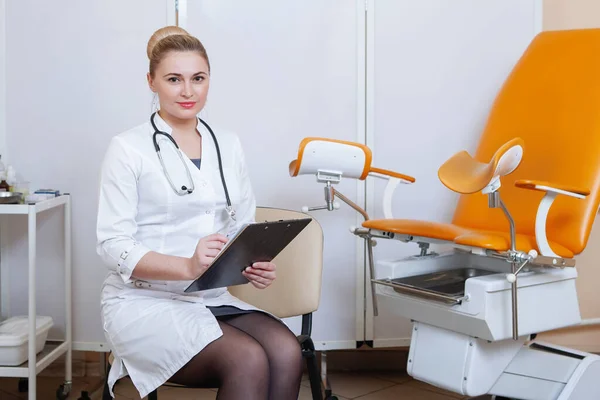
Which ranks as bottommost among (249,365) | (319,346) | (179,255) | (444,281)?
(319,346)

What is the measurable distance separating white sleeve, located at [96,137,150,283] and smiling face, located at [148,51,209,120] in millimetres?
156

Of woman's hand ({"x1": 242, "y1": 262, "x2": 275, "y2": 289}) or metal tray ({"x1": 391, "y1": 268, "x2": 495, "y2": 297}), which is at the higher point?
woman's hand ({"x1": 242, "y1": 262, "x2": 275, "y2": 289})

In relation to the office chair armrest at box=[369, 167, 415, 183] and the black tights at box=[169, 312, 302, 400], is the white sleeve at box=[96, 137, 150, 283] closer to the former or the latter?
the black tights at box=[169, 312, 302, 400]

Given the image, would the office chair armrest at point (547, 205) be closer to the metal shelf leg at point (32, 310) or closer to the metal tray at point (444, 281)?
the metal tray at point (444, 281)

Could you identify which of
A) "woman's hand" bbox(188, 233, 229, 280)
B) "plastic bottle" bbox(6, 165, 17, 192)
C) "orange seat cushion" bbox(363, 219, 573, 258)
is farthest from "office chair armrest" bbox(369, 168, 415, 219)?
"plastic bottle" bbox(6, 165, 17, 192)

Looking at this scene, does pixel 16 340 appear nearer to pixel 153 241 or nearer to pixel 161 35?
pixel 153 241

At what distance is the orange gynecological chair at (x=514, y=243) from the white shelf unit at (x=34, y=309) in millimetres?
812

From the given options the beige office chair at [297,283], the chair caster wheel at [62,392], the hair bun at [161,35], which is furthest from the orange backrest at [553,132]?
the chair caster wheel at [62,392]

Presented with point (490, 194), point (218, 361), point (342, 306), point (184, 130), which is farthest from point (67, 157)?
point (490, 194)

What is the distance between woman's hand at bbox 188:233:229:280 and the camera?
1622 mm

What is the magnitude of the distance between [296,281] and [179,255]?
1.31ft

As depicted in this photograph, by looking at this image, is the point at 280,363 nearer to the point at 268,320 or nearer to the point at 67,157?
the point at 268,320

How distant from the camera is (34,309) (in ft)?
7.62

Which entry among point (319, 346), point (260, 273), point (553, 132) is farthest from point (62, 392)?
point (553, 132)
